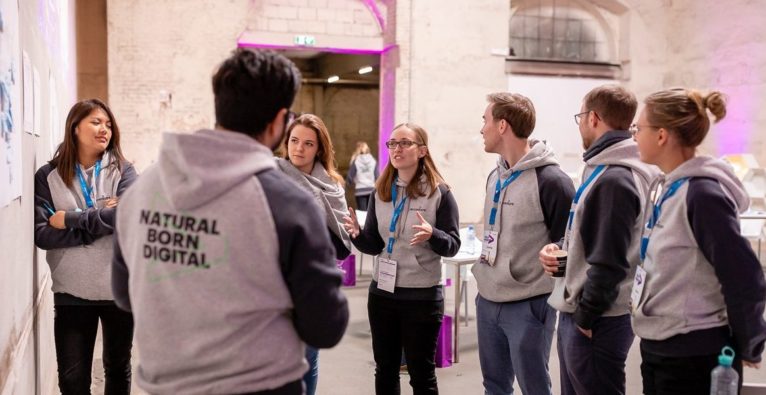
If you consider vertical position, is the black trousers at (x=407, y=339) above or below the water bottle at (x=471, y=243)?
below

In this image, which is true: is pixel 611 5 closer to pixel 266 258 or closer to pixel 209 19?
pixel 209 19

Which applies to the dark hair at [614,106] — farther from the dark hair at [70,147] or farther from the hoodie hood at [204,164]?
the dark hair at [70,147]

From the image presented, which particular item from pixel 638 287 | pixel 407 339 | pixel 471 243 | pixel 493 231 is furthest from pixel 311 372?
pixel 471 243

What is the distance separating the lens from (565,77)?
12.1 m

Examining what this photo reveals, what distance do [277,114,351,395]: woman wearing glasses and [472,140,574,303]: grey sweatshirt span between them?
2.48 ft

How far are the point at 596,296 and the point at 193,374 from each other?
145 centimetres

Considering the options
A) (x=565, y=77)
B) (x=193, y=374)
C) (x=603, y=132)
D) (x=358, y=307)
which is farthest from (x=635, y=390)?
(x=565, y=77)

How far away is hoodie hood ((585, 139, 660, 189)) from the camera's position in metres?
2.43

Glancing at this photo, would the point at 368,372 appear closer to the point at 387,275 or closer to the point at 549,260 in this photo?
the point at 387,275

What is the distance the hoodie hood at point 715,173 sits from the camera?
2033 mm

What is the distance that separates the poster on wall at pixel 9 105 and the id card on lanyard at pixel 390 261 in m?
1.54

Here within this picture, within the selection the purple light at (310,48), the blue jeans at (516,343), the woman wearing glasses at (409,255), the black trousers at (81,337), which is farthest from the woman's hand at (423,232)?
the purple light at (310,48)

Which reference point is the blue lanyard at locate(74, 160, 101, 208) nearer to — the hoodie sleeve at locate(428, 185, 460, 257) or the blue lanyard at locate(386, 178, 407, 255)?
the blue lanyard at locate(386, 178, 407, 255)

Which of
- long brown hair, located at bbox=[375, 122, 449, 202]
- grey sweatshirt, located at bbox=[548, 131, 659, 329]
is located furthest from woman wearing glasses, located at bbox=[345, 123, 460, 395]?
grey sweatshirt, located at bbox=[548, 131, 659, 329]
